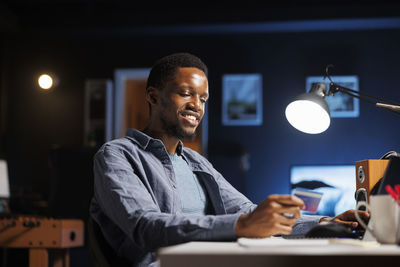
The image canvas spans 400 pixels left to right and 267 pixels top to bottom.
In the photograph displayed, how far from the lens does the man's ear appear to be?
1707 mm

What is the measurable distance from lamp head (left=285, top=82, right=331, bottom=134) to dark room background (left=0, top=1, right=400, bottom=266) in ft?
9.51

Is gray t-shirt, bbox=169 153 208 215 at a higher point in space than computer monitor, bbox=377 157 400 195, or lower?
lower

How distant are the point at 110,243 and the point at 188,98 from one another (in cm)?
59

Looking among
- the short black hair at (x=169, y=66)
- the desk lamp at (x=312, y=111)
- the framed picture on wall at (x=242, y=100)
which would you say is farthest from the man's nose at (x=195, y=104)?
the framed picture on wall at (x=242, y=100)

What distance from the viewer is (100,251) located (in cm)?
120

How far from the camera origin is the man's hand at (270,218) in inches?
39.6

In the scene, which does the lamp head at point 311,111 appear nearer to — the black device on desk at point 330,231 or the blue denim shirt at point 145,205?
the blue denim shirt at point 145,205

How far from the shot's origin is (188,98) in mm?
1611

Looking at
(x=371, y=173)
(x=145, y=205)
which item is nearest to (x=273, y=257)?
(x=145, y=205)

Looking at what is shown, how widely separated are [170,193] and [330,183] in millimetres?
3159

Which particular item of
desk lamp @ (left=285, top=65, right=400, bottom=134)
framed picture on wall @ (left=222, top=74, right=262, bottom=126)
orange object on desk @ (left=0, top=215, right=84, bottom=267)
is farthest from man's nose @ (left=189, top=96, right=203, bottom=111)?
framed picture on wall @ (left=222, top=74, right=262, bottom=126)

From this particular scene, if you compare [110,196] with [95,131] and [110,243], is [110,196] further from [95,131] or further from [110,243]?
[95,131]

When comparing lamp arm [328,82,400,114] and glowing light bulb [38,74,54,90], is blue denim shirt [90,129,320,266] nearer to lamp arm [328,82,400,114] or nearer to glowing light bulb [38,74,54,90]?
lamp arm [328,82,400,114]

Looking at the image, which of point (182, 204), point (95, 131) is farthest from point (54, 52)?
point (182, 204)
